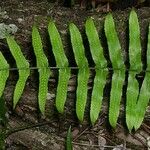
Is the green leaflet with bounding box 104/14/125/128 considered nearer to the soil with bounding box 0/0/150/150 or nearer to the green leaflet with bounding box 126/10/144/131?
the green leaflet with bounding box 126/10/144/131

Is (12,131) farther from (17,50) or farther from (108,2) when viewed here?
(108,2)

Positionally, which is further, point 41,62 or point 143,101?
point 41,62

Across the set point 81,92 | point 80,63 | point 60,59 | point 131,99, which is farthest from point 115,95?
point 60,59

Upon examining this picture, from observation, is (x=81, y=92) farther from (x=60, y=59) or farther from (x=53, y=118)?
(x=53, y=118)

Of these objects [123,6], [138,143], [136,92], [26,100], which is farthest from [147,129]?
[123,6]

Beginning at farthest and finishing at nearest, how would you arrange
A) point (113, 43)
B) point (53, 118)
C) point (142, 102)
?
point (53, 118), point (113, 43), point (142, 102)

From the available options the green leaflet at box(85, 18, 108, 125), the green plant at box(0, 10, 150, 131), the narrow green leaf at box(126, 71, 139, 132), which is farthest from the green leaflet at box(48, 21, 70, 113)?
the narrow green leaf at box(126, 71, 139, 132)
